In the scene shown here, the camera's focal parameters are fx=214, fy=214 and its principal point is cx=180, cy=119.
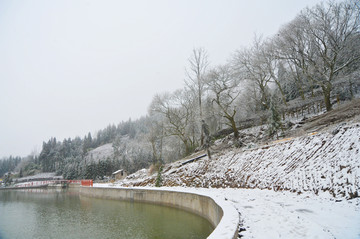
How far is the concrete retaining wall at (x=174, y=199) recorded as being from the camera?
984 centimetres

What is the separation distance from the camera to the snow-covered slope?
695 centimetres

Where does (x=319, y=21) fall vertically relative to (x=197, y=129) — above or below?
above

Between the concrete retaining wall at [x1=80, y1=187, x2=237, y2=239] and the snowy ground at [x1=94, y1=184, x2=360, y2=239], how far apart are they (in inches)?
39.8

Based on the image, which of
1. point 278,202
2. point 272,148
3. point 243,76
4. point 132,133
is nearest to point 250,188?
point 272,148

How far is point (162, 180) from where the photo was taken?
1980cm

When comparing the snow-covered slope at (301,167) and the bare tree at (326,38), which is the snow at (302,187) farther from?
the bare tree at (326,38)

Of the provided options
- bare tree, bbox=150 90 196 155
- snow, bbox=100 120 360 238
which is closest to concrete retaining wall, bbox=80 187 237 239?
snow, bbox=100 120 360 238

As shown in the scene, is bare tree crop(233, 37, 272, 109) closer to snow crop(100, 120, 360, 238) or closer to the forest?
the forest

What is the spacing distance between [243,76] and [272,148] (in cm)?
1317

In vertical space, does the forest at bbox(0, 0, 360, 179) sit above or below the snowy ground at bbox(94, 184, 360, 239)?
above

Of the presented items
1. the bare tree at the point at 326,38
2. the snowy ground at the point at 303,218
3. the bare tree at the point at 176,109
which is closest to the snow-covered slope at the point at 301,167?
the snowy ground at the point at 303,218

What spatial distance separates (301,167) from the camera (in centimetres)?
909

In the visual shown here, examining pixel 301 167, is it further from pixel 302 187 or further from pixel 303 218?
pixel 303 218

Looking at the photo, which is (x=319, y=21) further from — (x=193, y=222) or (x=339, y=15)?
(x=193, y=222)
